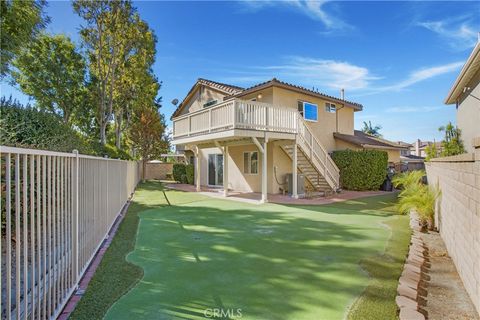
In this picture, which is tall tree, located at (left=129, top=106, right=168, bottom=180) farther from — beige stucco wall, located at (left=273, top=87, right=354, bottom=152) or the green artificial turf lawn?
the green artificial turf lawn

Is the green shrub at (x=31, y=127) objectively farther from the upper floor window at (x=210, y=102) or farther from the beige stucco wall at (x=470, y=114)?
the beige stucco wall at (x=470, y=114)

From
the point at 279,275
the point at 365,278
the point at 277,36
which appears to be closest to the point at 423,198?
the point at 365,278

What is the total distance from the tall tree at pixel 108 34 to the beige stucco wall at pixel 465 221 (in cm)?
1892

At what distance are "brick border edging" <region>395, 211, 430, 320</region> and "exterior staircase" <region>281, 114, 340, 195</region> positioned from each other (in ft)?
27.0

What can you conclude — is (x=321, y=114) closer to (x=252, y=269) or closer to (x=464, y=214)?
(x=464, y=214)

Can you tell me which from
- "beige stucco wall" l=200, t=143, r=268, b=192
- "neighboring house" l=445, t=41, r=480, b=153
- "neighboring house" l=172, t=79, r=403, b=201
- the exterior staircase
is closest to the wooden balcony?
"neighboring house" l=172, t=79, r=403, b=201

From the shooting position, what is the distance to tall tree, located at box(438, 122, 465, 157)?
12.8m

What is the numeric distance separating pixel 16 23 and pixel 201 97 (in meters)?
12.1

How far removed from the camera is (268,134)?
39.3 feet

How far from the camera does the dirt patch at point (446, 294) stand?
3.10m

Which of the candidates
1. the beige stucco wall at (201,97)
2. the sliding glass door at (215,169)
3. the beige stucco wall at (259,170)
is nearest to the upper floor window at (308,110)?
the beige stucco wall at (259,170)

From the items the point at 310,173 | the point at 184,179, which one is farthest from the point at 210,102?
the point at 310,173

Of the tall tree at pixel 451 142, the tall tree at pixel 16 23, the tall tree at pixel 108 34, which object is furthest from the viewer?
the tall tree at pixel 108 34

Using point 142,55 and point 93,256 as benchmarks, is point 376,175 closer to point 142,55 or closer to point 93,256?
point 93,256
